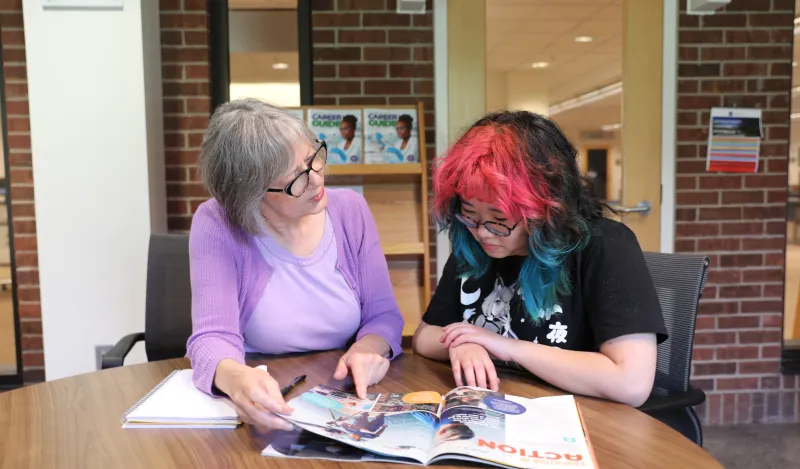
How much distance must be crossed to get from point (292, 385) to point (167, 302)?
1.08 m

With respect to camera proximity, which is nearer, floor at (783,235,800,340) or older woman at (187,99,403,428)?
older woman at (187,99,403,428)

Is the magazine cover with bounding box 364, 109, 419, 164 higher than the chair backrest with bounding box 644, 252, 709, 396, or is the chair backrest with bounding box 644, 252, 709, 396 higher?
the magazine cover with bounding box 364, 109, 419, 164

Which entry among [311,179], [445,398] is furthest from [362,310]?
[445,398]

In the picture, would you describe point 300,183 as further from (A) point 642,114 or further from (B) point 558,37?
(B) point 558,37

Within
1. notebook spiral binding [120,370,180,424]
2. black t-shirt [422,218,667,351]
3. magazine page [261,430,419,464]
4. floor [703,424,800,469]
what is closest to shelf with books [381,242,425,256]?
black t-shirt [422,218,667,351]

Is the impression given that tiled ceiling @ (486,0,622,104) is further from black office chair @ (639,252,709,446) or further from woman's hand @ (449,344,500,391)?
woman's hand @ (449,344,500,391)

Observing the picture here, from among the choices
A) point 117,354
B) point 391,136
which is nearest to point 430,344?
point 117,354

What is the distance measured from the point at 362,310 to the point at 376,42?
1730 mm

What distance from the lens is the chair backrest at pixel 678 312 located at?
1.41 m

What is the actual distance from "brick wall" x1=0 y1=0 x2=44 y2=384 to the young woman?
2.34 meters

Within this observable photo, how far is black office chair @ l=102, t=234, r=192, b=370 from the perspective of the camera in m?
2.14

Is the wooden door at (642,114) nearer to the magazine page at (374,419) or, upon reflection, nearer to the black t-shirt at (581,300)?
the black t-shirt at (581,300)

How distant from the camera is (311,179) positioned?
4.58 ft

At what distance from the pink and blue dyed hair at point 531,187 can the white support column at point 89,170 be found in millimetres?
1763
